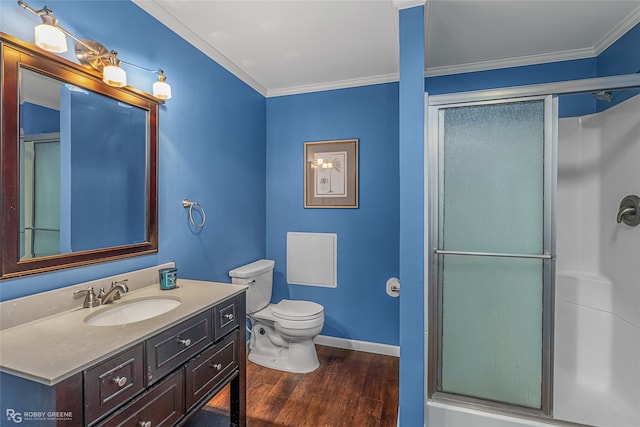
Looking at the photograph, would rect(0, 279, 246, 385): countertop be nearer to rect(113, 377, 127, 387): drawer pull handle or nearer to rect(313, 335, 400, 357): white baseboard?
rect(113, 377, 127, 387): drawer pull handle

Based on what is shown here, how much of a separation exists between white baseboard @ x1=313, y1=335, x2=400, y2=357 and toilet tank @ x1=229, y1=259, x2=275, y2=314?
0.65m

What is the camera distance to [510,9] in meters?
1.77

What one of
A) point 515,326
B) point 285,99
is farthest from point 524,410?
point 285,99

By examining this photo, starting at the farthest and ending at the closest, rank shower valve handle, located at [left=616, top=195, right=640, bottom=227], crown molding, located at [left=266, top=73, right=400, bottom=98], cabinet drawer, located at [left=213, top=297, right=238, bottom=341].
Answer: crown molding, located at [left=266, top=73, right=400, bottom=98] < shower valve handle, located at [left=616, top=195, right=640, bottom=227] < cabinet drawer, located at [left=213, top=297, right=238, bottom=341]

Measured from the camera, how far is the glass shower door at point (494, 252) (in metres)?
1.62

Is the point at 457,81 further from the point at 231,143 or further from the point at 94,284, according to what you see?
the point at 94,284

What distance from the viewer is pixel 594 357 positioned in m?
2.07

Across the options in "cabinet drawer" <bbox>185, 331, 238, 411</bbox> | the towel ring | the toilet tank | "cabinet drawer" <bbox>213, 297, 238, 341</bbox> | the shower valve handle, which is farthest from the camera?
the toilet tank

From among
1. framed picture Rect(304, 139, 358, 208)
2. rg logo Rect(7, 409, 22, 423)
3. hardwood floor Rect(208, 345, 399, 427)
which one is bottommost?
hardwood floor Rect(208, 345, 399, 427)

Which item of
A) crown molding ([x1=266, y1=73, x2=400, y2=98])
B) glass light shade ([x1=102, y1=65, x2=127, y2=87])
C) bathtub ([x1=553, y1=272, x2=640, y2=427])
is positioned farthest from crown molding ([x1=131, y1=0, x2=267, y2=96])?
bathtub ([x1=553, y1=272, x2=640, y2=427])

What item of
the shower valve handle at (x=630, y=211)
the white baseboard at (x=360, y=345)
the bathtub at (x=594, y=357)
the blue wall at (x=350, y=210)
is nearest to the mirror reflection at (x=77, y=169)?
the blue wall at (x=350, y=210)

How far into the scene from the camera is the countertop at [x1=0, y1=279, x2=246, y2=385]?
846 mm

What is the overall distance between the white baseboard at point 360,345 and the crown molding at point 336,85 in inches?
92.2

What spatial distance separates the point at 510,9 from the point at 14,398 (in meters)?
2.83
